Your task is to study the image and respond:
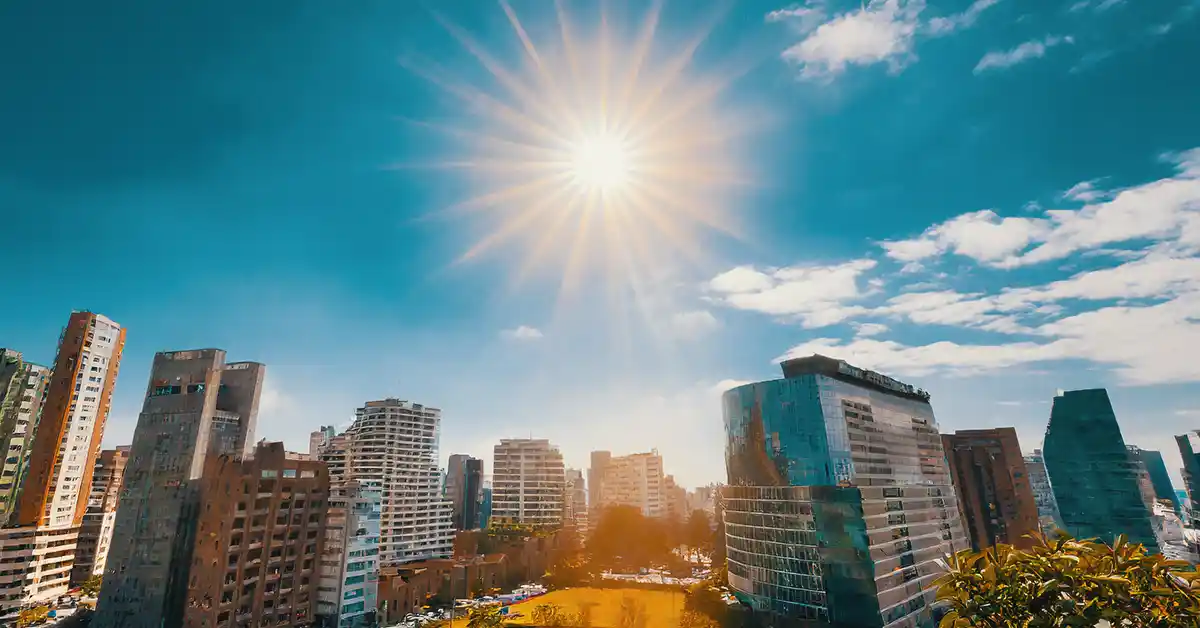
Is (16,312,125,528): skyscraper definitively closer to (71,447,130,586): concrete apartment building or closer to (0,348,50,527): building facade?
(0,348,50,527): building facade

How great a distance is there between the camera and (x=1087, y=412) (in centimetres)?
12369

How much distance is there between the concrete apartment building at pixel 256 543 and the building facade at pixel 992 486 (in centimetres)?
11339

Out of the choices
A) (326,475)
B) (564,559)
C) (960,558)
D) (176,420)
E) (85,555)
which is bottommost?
(564,559)

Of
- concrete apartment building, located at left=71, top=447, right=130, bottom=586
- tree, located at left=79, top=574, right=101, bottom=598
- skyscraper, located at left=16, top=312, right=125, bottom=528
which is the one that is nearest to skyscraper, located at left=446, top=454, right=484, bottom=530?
concrete apartment building, located at left=71, top=447, right=130, bottom=586

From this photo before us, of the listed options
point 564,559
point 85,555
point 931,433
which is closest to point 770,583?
point 931,433

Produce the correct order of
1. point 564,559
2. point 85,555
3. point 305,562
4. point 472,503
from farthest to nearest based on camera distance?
1. point 472,503
2. point 564,559
3. point 85,555
4. point 305,562

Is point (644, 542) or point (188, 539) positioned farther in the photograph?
point (644, 542)

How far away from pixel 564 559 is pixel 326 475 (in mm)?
61056

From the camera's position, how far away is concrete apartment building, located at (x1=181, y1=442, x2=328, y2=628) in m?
59.2

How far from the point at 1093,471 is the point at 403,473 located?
531ft

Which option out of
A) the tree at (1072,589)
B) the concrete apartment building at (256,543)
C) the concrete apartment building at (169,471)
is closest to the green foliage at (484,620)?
the concrete apartment building at (256,543)

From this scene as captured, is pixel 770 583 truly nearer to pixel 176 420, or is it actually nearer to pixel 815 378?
pixel 815 378

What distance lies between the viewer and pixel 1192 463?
117m

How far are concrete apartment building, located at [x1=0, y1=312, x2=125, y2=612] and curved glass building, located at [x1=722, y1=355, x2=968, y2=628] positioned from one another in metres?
104
